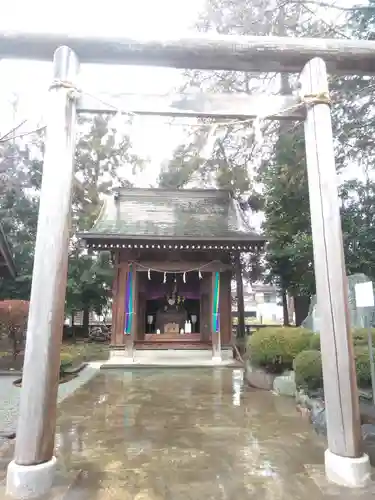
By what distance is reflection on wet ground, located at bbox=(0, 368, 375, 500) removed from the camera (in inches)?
126

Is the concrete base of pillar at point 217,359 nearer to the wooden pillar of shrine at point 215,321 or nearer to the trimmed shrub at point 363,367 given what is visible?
the wooden pillar of shrine at point 215,321

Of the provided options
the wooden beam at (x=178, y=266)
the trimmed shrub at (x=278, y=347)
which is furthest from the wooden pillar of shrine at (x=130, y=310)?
the trimmed shrub at (x=278, y=347)

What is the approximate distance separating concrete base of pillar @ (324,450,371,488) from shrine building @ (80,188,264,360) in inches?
386

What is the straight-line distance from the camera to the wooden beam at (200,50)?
3.75 meters

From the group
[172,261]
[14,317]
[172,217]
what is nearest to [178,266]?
[172,261]

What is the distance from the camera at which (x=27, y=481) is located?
2.99m

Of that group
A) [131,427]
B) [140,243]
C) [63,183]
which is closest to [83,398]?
[131,427]

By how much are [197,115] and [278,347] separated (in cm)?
560

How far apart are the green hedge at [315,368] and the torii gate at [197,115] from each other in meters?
2.15

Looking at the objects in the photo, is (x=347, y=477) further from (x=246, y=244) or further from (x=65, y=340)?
(x=65, y=340)

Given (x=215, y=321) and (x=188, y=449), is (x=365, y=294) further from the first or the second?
(x=215, y=321)

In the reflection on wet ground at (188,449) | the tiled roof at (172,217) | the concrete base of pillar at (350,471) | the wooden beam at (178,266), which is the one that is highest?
the tiled roof at (172,217)

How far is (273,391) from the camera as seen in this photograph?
25.8ft

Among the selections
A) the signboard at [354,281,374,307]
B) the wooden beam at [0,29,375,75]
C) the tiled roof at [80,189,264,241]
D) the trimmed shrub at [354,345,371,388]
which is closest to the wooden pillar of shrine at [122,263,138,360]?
the tiled roof at [80,189,264,241]
